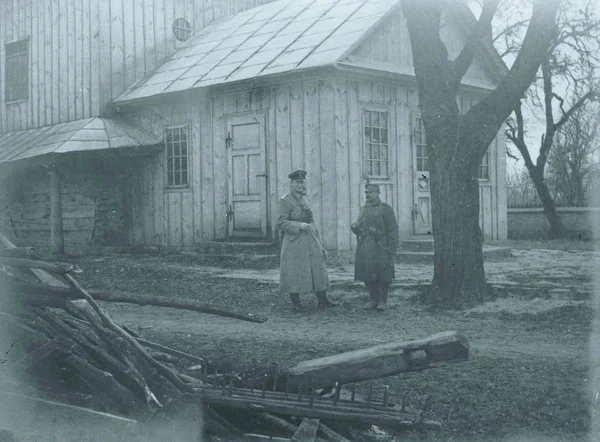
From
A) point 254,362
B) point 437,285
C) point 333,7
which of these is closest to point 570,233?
point 333,7

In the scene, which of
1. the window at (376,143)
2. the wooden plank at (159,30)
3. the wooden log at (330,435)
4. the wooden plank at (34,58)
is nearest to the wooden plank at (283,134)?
the window at (376,143)

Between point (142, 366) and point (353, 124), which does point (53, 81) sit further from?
point (142, 366)

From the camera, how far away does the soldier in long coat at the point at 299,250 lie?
980cm

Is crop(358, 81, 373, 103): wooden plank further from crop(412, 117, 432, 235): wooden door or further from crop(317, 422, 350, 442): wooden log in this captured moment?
crop(317, 422, 350, 442): wooden log

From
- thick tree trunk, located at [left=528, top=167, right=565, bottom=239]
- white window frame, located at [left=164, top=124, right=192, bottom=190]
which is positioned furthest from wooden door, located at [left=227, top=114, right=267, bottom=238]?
thick tree trunk, located at [left=528, top=167, right=565, bottom=239]

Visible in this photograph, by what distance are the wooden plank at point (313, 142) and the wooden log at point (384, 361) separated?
8.89m

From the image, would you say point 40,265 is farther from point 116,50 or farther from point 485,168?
point 485,168

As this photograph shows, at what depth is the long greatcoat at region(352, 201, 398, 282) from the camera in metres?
9.73

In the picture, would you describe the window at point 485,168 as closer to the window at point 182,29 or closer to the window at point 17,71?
the window at point 182,29

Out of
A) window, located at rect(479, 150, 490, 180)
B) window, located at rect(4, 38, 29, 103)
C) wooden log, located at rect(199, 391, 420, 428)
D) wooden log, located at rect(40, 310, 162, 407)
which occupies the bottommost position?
wooden log, located at rect(199, 391, 420, 428)

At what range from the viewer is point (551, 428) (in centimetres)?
496

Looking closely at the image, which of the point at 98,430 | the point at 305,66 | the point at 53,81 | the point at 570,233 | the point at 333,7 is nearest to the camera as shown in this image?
the point at 98,430

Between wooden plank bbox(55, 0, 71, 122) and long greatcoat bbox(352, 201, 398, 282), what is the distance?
1136 cm

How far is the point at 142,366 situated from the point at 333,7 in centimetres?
1255
